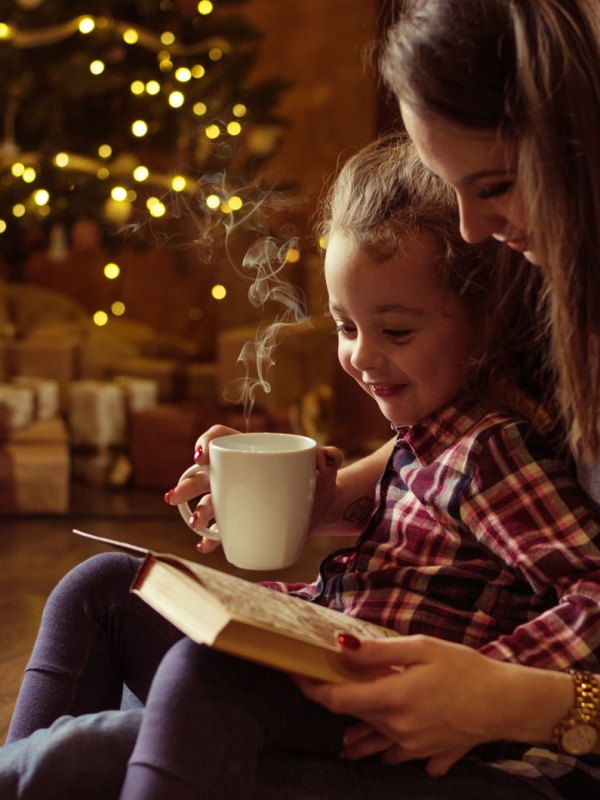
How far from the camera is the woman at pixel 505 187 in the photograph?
752 millimetres

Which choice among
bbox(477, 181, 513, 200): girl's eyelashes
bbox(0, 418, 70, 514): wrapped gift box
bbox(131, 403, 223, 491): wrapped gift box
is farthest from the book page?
bbox(131, 403, 223, 491): wrapped gift box

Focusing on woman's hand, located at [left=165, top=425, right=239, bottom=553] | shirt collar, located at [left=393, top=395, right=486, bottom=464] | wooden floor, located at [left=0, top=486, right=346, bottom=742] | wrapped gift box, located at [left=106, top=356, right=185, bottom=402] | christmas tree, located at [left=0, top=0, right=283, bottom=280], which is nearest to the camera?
shirt collar, located at [left=393, top=395, right=486, bottom=464]

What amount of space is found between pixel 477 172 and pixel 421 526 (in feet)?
1.07

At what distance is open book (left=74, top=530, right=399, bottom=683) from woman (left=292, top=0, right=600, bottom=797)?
0.03 metres

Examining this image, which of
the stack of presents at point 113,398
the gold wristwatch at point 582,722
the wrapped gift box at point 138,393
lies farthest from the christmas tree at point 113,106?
the gold wristwatch at point 582,722

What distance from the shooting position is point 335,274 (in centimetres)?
99

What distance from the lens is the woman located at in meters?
0.75

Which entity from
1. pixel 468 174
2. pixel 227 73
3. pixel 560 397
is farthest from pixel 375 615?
pixel 227 73

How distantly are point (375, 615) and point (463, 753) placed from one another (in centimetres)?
16

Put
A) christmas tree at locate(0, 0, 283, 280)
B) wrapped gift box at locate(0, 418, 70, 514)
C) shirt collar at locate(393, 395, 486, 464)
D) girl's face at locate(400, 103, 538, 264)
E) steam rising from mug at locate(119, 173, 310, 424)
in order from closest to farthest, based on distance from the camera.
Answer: girl's face at locate(400, 103, 538, 264)
shirt collar at locate(393, 395, 486, 464)
steam rising from mug at locate(119, 173, 310, 424)
wrapped gift box at locate(0, 418, 70, 514)
christmas tree at locate(0, 0, 283, 280)

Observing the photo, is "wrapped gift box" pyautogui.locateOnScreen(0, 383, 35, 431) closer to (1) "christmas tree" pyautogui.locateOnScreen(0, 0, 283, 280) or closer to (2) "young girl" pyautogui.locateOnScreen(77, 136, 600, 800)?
(1) "christmas tree" pyautogui.locateOnScreen(0, 0, 283, 280)

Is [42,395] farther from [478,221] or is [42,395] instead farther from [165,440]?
[478,221]

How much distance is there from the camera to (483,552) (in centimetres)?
91

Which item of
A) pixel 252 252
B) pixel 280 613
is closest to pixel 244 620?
pixel 280 613
